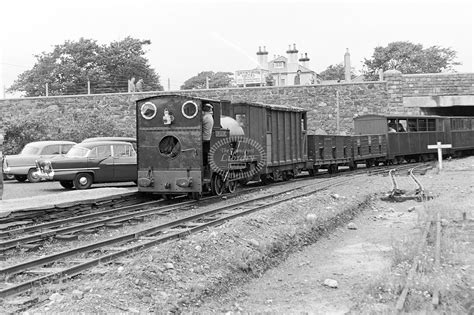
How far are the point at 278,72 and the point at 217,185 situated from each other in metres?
51.6

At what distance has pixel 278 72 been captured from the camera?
6475cm

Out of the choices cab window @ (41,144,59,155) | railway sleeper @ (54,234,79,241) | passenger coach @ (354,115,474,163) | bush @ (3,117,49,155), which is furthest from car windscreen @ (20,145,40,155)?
passenger coach @ (354,115,474,163)

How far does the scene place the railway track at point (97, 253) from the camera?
6350mm

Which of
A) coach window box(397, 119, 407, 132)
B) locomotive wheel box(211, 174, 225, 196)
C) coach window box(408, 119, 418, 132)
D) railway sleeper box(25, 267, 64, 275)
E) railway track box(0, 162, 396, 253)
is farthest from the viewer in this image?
coach window box(408, 119, 418, 132)

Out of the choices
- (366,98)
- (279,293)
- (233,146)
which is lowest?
(279,293)

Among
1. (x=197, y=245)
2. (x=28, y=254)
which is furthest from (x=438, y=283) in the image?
(x=28, y=254)

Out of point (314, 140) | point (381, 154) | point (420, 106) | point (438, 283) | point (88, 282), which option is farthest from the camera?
point (420, 106)

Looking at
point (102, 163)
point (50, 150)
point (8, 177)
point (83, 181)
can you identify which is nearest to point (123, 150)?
point (102, 163)

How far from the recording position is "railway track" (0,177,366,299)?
635cm

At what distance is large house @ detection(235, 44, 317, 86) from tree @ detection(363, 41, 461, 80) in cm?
897

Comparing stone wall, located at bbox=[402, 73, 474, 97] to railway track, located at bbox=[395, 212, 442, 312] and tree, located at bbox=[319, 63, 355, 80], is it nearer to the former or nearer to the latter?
railway track, located at bbox=[395, 212, 442, 312]

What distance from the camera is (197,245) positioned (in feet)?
24.4

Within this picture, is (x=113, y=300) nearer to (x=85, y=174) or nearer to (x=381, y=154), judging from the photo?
(x=85, y=174)

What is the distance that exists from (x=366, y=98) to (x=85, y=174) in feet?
62.4
